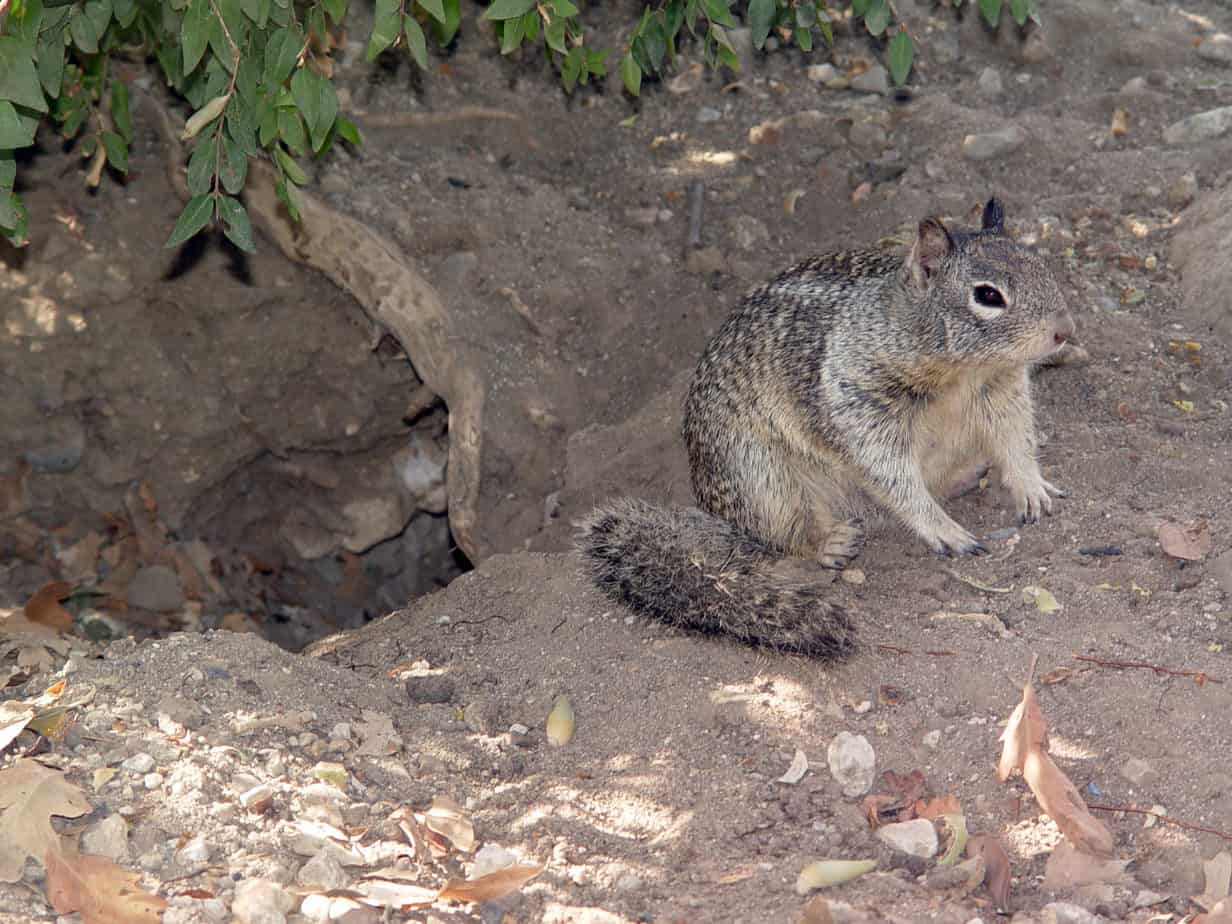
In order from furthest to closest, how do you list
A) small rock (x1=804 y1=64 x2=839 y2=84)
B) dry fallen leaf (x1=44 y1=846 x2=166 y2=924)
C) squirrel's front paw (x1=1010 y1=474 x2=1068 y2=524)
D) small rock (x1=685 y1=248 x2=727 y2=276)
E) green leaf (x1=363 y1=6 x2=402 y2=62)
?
small rock (x1=804 y1=64 x2=839 y2=84) < small rock (x1=685 y1=248 x2=727 y2=276) < squirrel's front paw (x1=1010 y1=474 x2=1068 y2=524) < green leaf (x1=363 y1=6 x2=402 y2=62) < dry fallen leaf (x1=44 y1=846 x2=166 y2=924)

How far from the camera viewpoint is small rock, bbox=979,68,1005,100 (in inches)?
265

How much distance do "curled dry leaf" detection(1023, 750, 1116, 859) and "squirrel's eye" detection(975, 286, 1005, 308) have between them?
1637mm

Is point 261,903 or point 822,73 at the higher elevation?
point 822,73

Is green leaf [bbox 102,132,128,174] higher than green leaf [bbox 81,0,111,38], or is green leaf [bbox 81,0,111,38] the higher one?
green leaf [bbox 81,0,111,38]

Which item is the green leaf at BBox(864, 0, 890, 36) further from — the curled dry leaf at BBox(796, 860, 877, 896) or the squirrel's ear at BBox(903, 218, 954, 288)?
the curled dry leaf at BBox(796, 860, 877, 896)

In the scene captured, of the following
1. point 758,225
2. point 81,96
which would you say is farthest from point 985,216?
point 81,96

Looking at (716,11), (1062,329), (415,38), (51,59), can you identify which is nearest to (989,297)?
(1062,329)

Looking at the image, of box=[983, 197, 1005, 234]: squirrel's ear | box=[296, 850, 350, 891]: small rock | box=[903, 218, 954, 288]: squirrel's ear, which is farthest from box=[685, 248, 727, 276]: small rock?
box=[296, 850, 350, 891]: small rock

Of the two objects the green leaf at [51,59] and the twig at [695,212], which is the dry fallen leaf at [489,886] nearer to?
the green leaf at [51,59]

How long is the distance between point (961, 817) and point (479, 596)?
7.49 ft

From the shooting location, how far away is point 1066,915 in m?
2.93

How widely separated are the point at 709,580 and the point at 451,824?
51.5 inches

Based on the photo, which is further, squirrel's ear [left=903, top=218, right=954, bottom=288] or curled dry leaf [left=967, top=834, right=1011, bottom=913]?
squirrel's ear [left=903, top=218, right=954, bottom=288]

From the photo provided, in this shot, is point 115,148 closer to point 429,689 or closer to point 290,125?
point 290,125
